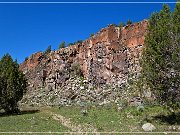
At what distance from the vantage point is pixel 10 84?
46688 mm

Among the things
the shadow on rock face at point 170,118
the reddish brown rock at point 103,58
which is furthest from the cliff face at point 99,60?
the shadow on rock face at point 170,118

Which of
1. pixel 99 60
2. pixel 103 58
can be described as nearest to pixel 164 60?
pixel 103 58

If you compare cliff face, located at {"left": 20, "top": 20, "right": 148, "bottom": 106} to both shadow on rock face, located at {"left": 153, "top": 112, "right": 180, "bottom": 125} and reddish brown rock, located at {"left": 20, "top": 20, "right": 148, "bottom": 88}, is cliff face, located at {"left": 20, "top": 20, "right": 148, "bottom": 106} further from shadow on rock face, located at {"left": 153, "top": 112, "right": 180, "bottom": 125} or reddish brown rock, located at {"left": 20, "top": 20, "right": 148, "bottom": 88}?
shadow on rock face, located at {"left": 153, "top": 112, "right": 180, "bottom": 125}

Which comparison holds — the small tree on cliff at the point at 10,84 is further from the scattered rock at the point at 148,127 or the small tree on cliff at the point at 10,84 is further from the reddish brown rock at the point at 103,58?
the scattered rock at the point at 148,127

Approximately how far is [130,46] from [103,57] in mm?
5964

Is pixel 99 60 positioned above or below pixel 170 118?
above

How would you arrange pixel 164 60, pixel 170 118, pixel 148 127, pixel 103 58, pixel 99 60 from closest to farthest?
1. pixel 148 127
2. pixel 164 60
3. pixel 170 118
4. pixel 103 58
5. pixel 99 60

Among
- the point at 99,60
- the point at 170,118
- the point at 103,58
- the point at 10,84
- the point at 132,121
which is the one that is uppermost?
the point at 103,58

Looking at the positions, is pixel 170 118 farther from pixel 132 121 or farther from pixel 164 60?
pixel 164 60

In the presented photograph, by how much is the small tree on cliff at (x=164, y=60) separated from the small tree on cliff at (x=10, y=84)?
21.2 m

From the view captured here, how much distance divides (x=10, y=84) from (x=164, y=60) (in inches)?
903

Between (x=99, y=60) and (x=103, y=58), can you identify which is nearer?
(x=103, y=58)

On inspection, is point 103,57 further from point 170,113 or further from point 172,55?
point 172,55

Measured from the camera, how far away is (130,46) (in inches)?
2665
